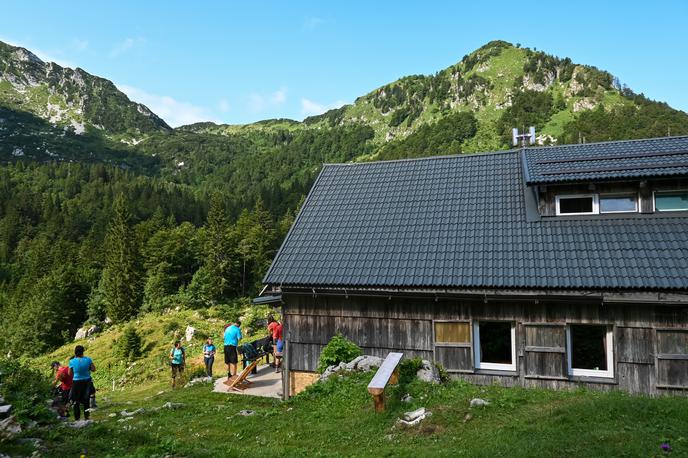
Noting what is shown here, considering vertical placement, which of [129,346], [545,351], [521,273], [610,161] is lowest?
[129,346]

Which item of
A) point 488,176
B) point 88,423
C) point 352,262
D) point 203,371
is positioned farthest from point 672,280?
point 203,371

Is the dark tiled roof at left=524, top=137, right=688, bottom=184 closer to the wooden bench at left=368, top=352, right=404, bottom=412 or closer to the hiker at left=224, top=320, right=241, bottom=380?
the wooden bench at left=368, top=352, right=404, bottom=412

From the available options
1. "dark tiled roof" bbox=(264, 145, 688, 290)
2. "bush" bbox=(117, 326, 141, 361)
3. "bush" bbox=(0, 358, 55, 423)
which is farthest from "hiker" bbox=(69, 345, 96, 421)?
"bush" bbox=(117, 326, 141, 361)

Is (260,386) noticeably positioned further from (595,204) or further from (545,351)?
(595,204)

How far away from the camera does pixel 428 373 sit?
10695 mm

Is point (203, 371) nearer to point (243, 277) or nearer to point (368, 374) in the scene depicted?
point (368, 374)

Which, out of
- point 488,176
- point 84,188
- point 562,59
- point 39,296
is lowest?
point 39,296

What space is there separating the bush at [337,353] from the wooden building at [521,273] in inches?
37.0

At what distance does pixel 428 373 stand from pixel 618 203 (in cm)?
801

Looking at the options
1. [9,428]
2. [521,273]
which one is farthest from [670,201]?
[9,428]

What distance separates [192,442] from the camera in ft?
27.3

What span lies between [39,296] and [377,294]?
69750 mm

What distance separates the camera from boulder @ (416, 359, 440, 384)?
34.5 ft

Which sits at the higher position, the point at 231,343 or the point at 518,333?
the point at 518,333
